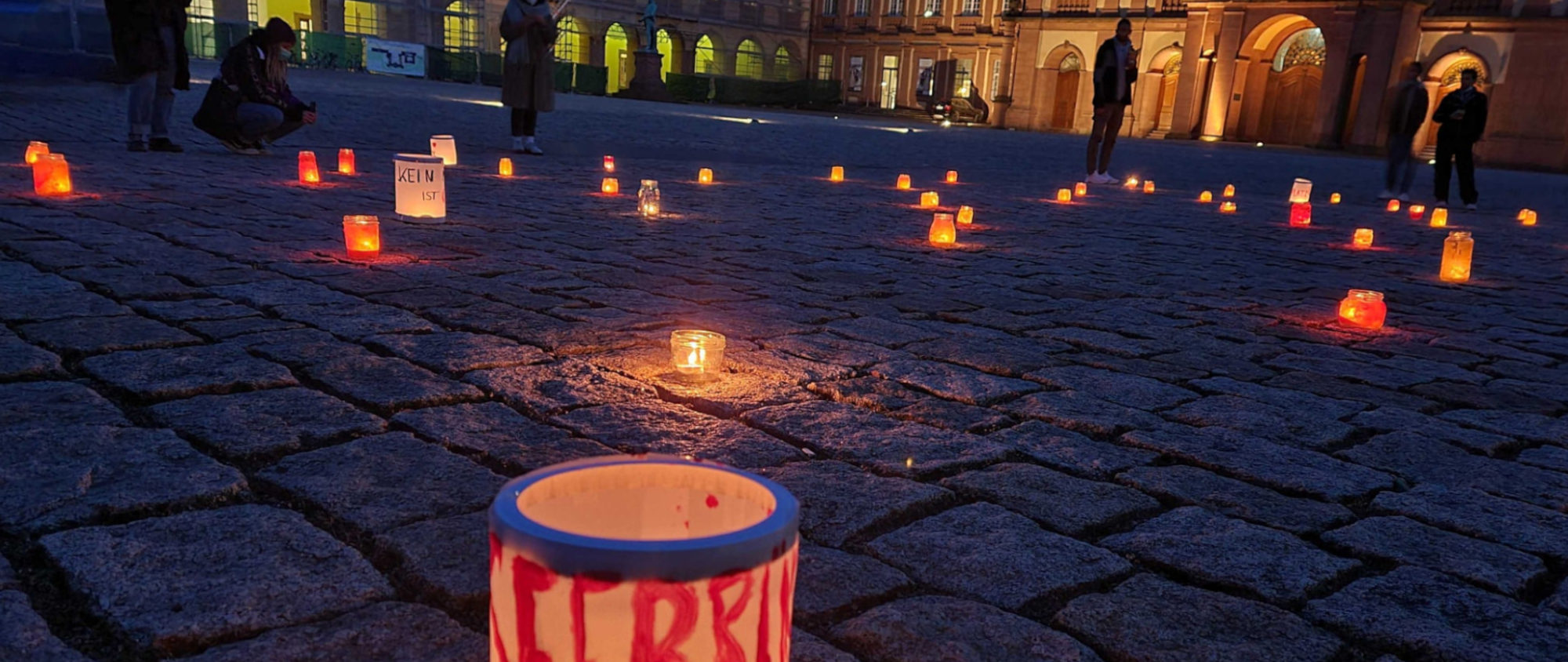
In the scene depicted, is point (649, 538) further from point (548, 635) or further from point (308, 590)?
point (308, 590)

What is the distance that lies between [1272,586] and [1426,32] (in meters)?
32.4

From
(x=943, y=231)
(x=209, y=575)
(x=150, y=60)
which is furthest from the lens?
(x=150, y=60)

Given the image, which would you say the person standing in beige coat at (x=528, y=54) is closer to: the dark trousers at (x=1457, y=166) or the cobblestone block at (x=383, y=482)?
the cobblestone block at (x=383, y=482)

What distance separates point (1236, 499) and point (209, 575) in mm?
2135

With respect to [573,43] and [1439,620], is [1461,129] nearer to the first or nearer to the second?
[1439,620]

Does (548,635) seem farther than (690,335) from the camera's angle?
No

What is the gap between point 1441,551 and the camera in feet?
7.25

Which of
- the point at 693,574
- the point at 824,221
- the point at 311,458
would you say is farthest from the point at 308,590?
the point at 824,221

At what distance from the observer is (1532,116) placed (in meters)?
26.7

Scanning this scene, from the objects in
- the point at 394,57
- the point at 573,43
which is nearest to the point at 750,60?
the point at 573,43

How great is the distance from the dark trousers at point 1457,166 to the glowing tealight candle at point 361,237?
1141 cm

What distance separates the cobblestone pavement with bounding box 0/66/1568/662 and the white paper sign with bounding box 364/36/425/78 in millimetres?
34570

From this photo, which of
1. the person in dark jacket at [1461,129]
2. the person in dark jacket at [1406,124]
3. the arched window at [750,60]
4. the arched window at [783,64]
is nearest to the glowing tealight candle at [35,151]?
the person in dark jacket at [1406,124]

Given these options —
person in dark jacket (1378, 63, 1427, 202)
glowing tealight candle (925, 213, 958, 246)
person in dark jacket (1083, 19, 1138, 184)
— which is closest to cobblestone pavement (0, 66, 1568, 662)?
glowing tealight candle (925, 213, 958, 246)
